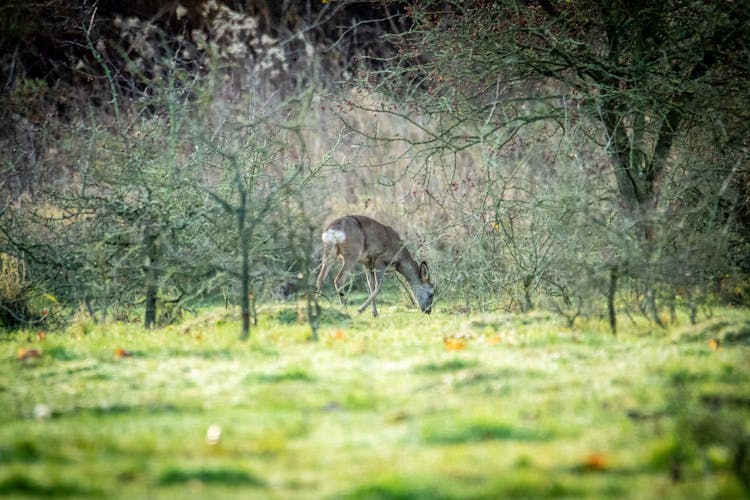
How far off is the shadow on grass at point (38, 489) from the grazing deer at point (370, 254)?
1089cm

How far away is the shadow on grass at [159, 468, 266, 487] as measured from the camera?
4.32m

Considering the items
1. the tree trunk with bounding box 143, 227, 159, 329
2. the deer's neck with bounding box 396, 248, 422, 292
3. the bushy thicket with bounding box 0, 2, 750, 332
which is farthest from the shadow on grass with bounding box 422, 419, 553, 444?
the deer's neck with bounding box 396, 248, 422, 292

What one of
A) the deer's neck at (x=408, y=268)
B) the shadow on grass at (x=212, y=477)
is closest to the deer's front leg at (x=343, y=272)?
the deer's neck at (x=408, y=268)

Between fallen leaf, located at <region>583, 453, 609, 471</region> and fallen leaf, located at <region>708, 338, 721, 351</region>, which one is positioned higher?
fallen leaf, located at <region>708, 338, 721, 351</region>

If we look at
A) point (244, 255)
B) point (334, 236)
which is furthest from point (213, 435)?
point (334, 236)

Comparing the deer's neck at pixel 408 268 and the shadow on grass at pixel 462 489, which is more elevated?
the deer's neck at pixel 408 268

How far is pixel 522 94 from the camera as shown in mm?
15523

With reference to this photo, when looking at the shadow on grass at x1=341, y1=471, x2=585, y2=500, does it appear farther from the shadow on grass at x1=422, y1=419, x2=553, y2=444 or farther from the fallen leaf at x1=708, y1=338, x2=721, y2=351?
the fallen leaf at x1=708, y1=338, x2=721, y2=351

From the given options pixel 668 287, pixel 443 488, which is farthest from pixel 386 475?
pixel 668 287

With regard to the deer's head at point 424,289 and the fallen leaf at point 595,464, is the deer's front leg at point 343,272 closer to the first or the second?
the deer's head at point 424,289

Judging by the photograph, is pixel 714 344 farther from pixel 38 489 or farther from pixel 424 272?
pixel 424 272

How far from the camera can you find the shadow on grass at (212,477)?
170 inches

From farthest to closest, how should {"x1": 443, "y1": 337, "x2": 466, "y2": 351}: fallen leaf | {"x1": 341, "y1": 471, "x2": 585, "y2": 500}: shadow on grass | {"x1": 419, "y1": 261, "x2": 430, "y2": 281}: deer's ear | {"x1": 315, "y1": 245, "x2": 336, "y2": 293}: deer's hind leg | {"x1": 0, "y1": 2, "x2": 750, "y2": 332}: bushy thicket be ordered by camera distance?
1. {"x1": 419, "y1": 261, "x2": 430, "y2": 281}: deer's ear
2. {"x1": 315, "y1": 245, "x2": 336, "y2": 293}: deer's hind leg
3. {"x1": 0, "y1": 2, "x2": 750, "y2": 332}: bushy thicket
4. {"x1": 443, "y1": 337, "x2": 466, "y2": 351}: fallen leaf
5. {"x1": 341, "y1": 471, "x2": 585, "y2": 500}: shadow on grass

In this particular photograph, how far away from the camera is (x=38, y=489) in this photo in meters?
4.17
